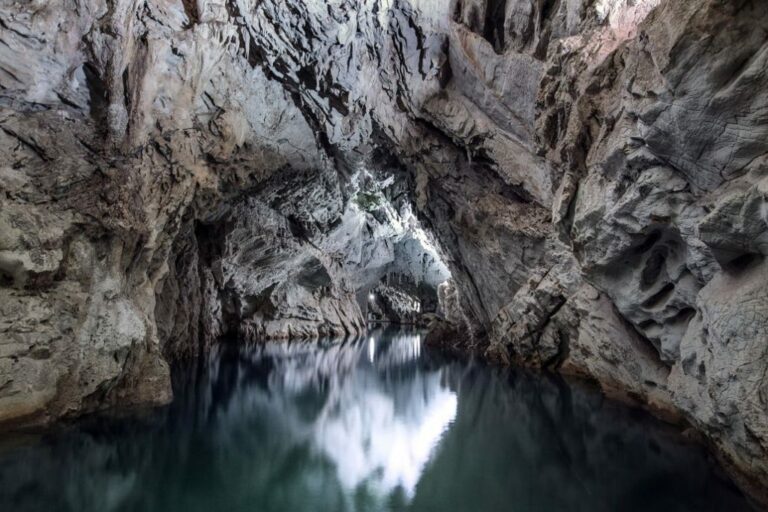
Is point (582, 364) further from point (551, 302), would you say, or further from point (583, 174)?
point (583, 174)

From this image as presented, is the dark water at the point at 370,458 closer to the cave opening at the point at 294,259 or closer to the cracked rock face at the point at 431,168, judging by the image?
the cracked rock face at the point at 431,168

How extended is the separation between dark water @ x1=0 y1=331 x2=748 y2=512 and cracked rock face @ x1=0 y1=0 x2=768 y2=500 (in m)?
0.87

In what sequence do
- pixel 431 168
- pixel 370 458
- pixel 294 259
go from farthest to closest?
pixel 294 259, pixel 431 168, pixel 370 458

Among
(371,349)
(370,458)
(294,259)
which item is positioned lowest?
(370,458)

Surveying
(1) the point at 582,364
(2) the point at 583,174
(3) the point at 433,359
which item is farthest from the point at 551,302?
(3) the point at 433,359

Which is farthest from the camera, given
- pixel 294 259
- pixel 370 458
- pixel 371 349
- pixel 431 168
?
pixel 294 259

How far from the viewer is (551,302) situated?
12414mm

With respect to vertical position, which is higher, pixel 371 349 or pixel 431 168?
pixel 431 168

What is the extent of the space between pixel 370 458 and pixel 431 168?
10113mm

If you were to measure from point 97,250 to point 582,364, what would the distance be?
35.6ft

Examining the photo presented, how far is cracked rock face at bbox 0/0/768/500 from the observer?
4754 millimetres

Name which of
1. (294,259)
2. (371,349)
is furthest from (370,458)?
(294,259)

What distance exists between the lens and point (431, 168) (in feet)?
49.1

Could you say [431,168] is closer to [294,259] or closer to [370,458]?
[294,259]
